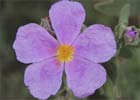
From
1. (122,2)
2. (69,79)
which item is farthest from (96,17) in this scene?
(69,79)

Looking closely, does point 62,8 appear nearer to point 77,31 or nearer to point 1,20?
point 77,31

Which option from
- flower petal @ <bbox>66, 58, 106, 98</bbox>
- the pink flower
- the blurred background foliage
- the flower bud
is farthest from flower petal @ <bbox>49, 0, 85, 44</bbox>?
the blurred background foliage

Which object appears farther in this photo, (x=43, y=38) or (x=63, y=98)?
(x=63, y=98)

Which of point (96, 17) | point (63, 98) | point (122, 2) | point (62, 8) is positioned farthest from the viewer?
point (96, 17)

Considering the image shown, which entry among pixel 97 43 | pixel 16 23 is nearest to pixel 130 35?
pixel 97 43

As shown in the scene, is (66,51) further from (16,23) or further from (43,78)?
(16,23)

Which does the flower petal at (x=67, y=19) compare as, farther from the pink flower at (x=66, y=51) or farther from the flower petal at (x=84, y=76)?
the flower petal at (x=84, y=76)
